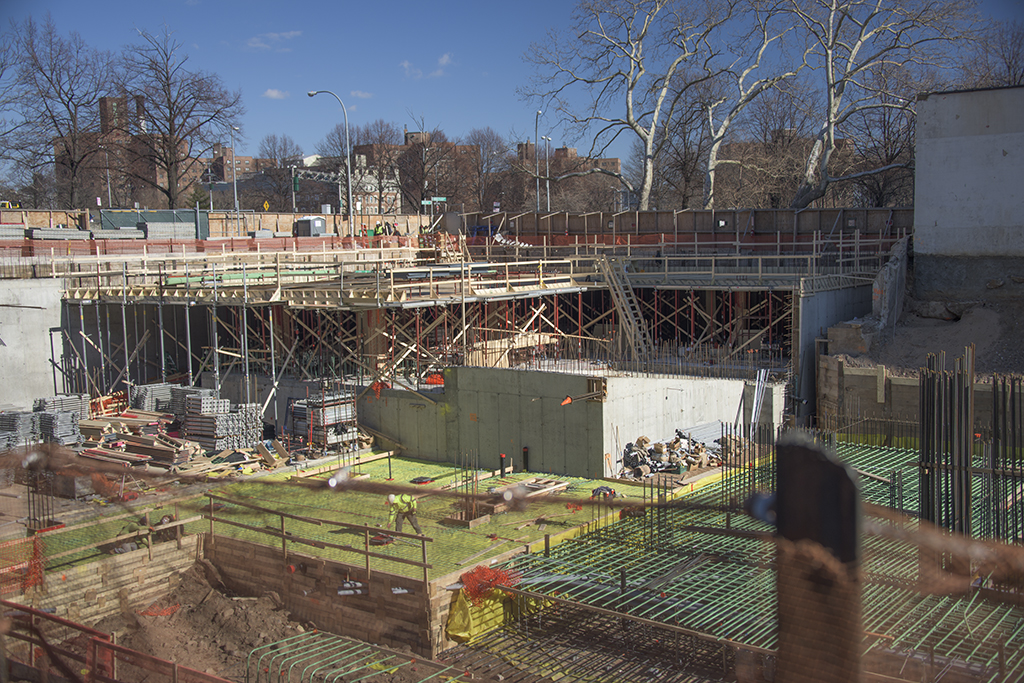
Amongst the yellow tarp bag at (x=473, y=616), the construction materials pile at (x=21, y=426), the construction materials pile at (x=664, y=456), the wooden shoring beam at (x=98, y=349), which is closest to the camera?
the yellow tarp bag at (x=473, y=616)

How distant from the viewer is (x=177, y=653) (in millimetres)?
11672

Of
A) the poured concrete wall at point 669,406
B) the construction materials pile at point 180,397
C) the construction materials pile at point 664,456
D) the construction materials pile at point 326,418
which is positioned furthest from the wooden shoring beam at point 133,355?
the construction materials pile at point 664,456

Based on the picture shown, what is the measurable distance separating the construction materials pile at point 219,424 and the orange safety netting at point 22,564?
30.7ft

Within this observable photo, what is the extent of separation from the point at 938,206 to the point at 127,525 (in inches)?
1014

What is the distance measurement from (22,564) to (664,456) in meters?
13.3

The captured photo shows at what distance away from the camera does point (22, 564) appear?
412 inches

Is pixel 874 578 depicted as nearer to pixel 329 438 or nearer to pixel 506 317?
pixel 329 438

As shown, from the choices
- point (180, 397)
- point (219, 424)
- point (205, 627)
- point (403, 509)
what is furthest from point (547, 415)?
point (180, 397)

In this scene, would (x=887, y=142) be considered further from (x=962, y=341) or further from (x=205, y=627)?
(x=205, y=627)

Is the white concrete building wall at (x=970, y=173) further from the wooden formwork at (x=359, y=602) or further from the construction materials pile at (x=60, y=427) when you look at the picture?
the construction materials pile at (x=60, y=427)

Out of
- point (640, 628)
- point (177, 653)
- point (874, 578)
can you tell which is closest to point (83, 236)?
point (177, 653)

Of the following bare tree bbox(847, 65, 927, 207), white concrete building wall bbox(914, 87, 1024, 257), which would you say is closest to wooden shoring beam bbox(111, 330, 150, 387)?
white concrete building wall bbox(914, 87, 1024, 257)

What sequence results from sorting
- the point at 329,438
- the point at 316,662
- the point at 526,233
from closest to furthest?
the point at 316,662
the point at 329,438
the point at 526,233

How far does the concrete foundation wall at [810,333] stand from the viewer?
23766mm
